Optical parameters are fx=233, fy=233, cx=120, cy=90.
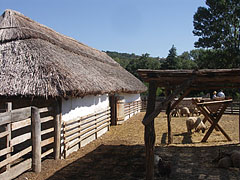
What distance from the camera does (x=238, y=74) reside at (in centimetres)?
502

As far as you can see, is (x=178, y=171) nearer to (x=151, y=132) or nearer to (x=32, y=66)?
(x=151, y=132)

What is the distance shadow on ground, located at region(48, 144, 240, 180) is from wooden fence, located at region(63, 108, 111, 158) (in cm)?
68

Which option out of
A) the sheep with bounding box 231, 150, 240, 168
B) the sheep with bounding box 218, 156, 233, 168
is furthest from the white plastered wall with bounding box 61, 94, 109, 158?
the sheep with bounding box 231, 150, 240, 168

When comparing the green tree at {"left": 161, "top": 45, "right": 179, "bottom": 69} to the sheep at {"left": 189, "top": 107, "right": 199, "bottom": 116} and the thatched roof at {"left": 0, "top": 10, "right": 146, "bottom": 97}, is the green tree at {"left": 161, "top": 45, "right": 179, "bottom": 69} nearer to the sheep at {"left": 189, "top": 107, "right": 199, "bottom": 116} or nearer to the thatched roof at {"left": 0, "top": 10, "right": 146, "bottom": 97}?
the sheep at {"left": 189, "top": 107, "right": 199, "bottom": 116}

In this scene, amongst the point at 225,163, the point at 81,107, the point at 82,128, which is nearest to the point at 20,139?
the point at 82,128

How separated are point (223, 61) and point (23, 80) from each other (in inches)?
836

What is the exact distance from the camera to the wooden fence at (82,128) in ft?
23.1

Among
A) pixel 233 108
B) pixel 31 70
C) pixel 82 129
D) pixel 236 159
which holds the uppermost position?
pixel 31 70

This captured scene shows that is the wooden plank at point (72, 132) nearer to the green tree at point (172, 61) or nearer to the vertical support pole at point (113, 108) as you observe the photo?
the vertical support pole at point (113, 108)

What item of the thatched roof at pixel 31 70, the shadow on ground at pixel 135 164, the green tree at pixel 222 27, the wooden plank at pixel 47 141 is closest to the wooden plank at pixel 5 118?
the thatched roof at pixel 31 70

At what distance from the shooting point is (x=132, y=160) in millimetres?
6598

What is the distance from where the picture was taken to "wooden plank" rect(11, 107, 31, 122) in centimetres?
498

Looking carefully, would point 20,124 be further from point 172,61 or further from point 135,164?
point 172,61

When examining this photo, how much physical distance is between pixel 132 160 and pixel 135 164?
1.25 ft
